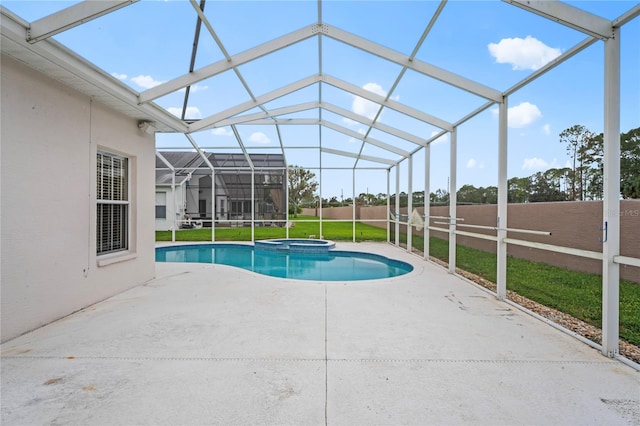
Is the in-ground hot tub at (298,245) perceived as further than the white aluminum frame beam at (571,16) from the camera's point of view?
Yes

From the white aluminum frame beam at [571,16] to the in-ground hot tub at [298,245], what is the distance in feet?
25.9

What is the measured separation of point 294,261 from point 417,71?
19.7 ft

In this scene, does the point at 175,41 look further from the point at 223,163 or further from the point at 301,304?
the point at 223,163

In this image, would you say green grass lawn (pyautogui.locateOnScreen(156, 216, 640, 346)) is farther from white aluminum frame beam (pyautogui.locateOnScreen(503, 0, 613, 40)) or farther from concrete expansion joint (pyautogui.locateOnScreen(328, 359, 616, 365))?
white aluminum frame beam (pyautogui.locateOnScreen(503, 0, 613, 40))

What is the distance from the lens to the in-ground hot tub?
33.7 feet

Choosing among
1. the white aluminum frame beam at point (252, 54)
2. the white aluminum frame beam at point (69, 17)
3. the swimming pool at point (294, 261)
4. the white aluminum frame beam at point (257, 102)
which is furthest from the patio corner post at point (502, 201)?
the white aluminum frame beam at point (69, 17)

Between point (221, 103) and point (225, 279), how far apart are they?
3.70m

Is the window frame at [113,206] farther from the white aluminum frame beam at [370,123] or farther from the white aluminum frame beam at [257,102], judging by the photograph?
the white aluminum frame beam at [370,123]

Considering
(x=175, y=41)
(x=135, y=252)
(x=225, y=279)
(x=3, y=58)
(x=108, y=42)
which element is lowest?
(x=225, y=279)

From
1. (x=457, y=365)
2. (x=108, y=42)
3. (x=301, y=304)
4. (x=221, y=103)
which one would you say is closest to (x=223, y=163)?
(x=221, y=103)

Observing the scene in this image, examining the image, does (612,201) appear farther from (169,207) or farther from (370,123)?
(169,207)

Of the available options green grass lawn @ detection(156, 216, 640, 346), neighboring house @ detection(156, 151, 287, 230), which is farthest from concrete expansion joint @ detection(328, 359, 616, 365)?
neighboring house @ detection(156, 151, 287, 230)

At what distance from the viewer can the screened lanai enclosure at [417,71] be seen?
9.32 ft

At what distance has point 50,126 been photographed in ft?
11.3
